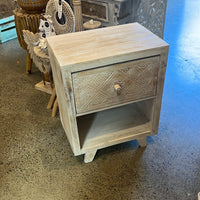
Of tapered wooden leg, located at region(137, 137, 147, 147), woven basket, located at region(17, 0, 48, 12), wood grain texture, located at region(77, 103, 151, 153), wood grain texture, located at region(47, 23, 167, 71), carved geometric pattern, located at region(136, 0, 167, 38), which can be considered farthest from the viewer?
carved geometric pattern, located at region(136, 0, 167, 38)

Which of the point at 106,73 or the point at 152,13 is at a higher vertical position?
the point at 106,73

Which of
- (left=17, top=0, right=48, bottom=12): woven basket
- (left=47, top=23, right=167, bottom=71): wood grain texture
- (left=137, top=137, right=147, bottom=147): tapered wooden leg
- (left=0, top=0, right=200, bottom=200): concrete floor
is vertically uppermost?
(left=47, top=23, right=167, bottom=71): wood grain texture

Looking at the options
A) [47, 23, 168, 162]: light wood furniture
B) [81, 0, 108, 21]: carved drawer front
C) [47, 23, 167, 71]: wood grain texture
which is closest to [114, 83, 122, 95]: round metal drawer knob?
[47, 23, 168, 162]: light wood furniture

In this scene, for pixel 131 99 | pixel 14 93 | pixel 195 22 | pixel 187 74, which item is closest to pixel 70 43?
pixel 131 99

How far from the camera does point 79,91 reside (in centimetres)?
126

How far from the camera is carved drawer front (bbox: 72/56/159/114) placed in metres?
1.24

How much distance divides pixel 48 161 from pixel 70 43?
72 cm

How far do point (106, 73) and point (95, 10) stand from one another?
3.77 feet

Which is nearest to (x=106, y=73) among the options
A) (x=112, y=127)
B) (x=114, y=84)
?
(x=114, y=84)

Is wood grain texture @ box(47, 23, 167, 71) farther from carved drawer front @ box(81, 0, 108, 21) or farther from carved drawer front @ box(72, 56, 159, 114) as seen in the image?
carved drawer front @ box(81, 0, 108, 21)

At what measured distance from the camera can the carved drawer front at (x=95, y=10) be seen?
2.14m

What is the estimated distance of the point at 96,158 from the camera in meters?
1.61

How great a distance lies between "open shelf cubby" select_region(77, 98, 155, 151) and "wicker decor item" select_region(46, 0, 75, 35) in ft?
2.00

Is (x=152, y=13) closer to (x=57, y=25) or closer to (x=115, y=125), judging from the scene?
(x=57, y=25)
